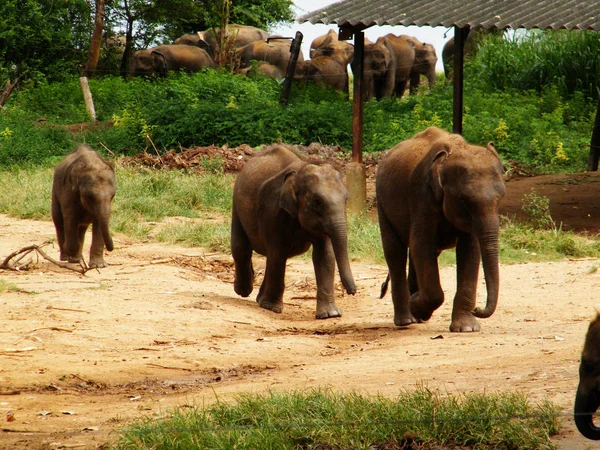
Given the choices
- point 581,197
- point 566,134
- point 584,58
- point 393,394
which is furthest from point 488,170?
point 584,58

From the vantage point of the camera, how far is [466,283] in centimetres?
862

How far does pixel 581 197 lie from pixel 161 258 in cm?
706

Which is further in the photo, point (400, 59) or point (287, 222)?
point (400, 59)

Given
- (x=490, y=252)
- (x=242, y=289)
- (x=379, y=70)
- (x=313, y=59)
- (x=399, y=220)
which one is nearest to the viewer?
(x=490, y=252)

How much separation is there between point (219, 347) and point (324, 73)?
25257 millimetres

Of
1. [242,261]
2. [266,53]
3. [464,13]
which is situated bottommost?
[242,261]

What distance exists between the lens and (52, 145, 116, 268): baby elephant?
1220cm

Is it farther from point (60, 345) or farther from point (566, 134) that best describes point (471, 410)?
point (566, 134)

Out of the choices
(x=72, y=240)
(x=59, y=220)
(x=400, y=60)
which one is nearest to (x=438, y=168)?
(x=72, y=240)

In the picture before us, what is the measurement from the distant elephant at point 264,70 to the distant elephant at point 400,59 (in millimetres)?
3563

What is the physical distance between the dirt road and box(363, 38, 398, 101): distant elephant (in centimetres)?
2157

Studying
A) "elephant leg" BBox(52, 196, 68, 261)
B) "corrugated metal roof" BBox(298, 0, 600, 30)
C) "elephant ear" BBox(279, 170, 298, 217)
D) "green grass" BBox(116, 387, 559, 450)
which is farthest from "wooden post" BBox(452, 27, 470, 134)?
"green grass" BBox(116, 387, 559, 450)

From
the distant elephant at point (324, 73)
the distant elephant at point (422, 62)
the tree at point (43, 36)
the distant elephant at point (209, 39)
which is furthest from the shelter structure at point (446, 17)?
the distant elephant at point (209, 39)

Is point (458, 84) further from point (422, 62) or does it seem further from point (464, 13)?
point (422, 62)
